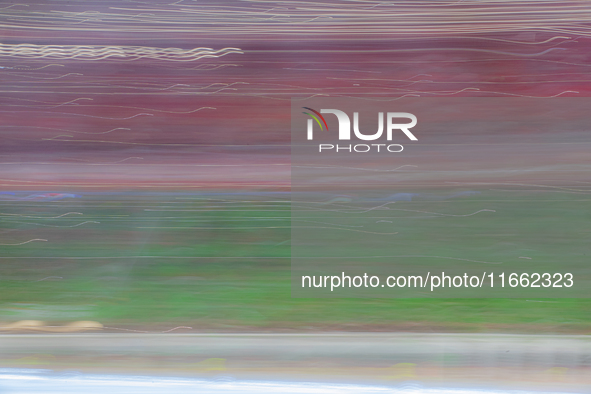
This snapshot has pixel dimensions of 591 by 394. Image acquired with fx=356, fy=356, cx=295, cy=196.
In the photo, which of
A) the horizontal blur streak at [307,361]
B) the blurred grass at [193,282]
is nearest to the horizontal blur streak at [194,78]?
the blurred grass at [193,282]

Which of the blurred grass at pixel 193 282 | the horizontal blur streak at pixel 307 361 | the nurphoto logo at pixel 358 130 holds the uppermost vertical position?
the nurphoto logo at pixel 358 130

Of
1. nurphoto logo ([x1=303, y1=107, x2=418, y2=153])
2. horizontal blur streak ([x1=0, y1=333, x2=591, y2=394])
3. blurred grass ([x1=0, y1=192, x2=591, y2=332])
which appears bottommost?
horizontal blur streak ([x1=0, y1=333, x2=591, y2=394])

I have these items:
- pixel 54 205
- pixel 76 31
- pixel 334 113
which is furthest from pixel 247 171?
pixel 76 31

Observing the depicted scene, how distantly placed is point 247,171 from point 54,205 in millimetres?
890

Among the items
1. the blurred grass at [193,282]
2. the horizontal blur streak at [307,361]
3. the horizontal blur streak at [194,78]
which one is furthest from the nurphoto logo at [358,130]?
the horizontal blur streak at [307,361]

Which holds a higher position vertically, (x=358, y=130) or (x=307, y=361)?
(x=358, y=130)

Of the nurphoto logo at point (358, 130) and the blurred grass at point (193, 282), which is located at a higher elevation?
the nurphoto logo at point (358, 130)

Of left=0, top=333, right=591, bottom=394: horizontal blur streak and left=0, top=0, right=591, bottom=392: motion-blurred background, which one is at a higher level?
left=0, top=0, right=591, bottom=392: motion-blurred background

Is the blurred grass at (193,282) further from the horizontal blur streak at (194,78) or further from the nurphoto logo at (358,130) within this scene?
the nurphoto logo at (358,130)

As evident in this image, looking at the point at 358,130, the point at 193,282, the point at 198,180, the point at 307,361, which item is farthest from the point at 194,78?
the point at 307,361

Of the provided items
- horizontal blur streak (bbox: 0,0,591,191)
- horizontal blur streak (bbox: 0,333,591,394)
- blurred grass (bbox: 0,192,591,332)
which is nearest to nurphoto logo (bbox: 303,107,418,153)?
horizontal blur streak (bbox: 0,0,591,191)

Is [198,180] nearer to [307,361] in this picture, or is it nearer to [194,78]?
[194,78]

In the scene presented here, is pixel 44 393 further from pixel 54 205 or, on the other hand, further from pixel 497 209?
pixel 497 209

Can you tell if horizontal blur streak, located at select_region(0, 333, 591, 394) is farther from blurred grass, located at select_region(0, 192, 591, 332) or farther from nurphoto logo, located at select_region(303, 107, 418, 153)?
nurphoto logo, located at select_region(303, 107, 418, 153)
